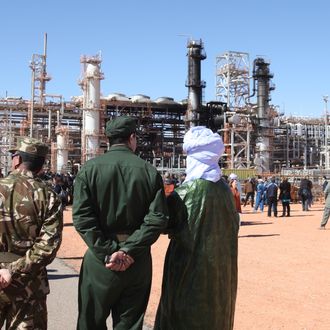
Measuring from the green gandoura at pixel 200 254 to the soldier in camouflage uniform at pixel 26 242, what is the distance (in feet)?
2.55

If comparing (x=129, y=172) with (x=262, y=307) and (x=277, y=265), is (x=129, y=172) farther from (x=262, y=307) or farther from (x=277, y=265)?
(x=277, y=265)

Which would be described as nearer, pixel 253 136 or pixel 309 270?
pixel 309 270

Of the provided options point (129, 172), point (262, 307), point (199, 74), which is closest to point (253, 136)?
point (199, 74)

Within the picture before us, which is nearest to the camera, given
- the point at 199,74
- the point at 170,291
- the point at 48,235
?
the point at 48,235

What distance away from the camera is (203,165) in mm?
3381

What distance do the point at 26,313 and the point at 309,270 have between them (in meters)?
6.89

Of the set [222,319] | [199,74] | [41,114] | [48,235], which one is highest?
[199,74]

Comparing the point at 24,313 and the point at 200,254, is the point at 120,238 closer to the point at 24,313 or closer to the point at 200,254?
the point at 200,254

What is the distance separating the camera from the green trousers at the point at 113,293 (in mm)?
3029

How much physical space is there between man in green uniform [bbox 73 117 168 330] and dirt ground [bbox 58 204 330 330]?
249cm

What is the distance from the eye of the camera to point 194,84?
160 ft

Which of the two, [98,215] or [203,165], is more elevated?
[203,165]

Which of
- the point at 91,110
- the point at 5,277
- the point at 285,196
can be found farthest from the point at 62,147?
the point at 5,277

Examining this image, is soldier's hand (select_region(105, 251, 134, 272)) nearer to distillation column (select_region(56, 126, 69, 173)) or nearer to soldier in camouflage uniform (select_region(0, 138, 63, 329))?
soldier in camouflage uniform (select_region(0, 138, 63, 329))
